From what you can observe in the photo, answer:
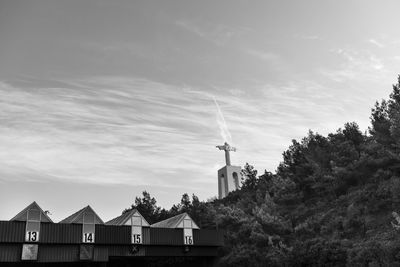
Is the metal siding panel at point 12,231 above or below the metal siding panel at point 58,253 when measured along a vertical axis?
above

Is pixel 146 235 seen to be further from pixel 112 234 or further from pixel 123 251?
pixel 112 234

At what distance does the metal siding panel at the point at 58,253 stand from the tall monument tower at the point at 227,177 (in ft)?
186

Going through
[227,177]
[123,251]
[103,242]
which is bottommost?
[123,251]

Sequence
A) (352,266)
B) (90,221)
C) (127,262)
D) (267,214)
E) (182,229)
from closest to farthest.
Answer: (352,266) → (90,221) → (182,229) → (267,214) → (127,262)

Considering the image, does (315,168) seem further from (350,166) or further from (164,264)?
(164,264)

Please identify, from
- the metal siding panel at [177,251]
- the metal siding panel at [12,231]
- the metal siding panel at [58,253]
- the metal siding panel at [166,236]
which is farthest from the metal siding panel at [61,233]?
the metal siding panel at [177,251]

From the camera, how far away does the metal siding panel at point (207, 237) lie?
43.3 meters

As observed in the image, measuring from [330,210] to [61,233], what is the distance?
31107mm

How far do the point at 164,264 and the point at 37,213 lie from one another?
839 inches

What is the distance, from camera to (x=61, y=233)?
117ft

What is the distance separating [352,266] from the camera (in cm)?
2994

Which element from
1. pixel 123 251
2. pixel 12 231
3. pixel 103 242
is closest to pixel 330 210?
pixel 123 251

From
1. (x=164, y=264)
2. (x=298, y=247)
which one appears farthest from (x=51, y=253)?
(x=298, y=247)

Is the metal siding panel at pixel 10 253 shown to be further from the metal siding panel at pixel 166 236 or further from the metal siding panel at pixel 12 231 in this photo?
the metal siding panel at pixel 166 236
